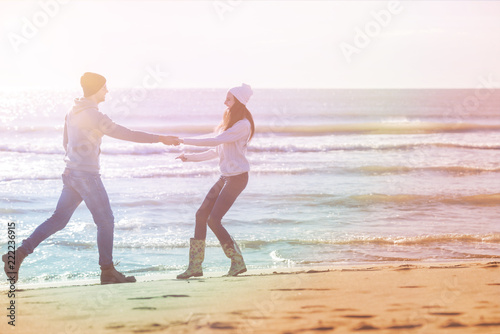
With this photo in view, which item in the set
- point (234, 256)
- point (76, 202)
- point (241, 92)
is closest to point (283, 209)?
point (234, 256)

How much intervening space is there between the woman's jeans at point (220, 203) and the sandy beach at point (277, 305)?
48cm

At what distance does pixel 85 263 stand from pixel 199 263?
2103mm

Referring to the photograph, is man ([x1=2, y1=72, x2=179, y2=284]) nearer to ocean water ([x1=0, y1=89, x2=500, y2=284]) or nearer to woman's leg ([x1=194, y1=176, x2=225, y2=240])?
woman's leg ([x1=194, y1=176, x2=225, y2=240])

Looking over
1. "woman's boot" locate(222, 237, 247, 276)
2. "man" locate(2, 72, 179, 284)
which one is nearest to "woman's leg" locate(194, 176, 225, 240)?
"woman's boot" locate(222, 237, 247, 276)

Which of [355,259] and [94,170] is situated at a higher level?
[94,170]

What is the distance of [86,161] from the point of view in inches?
221

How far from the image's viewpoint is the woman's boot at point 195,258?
6230mm

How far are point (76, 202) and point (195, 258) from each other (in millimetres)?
1251

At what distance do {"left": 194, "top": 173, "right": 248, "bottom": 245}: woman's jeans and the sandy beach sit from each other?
0.48 m

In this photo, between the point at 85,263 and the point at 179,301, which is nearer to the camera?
the point at 179,301

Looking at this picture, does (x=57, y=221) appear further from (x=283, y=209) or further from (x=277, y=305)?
(x=283, y=209)

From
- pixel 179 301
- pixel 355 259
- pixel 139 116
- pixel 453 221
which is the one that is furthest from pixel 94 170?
pixel 139 116

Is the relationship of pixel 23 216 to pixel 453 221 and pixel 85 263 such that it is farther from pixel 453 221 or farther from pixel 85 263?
pixel 453 221

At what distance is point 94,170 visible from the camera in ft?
18.6
